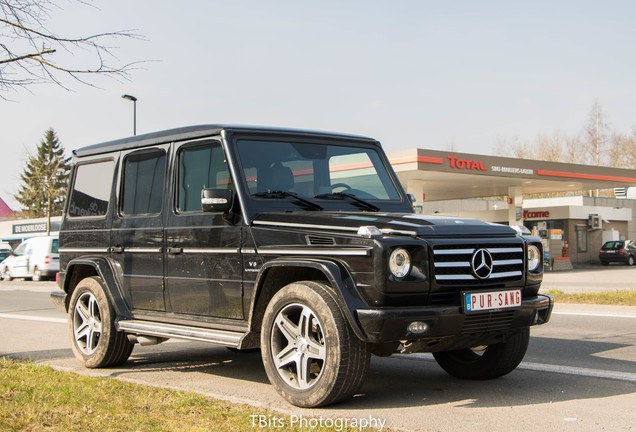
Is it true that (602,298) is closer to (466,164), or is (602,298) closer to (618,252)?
(466,164)

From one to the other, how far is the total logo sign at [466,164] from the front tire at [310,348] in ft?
74.6

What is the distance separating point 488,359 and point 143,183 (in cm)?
357

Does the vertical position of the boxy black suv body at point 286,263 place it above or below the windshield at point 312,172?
below

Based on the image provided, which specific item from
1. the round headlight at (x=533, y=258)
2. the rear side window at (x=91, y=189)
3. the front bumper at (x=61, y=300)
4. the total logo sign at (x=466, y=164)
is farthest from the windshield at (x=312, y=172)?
→ the total logo sign at (x=466, y=164)

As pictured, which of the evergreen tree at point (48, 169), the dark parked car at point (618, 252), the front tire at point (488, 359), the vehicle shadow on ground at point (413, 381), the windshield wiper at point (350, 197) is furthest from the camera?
the evergreen tree at point (48, 169)

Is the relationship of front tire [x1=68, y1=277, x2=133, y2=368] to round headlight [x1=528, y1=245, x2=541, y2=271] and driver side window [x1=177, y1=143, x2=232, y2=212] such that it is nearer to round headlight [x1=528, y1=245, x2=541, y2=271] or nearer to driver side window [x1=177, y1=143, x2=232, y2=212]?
driver side window [x1=177, y1=143, x2=232, y2=212]

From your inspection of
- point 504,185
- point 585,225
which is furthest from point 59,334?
point 585,225

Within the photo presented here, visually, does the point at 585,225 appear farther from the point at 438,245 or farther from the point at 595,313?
the point at 438,245

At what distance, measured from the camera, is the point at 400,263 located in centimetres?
460

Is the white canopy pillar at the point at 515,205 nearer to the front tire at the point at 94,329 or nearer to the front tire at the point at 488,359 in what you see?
the front tire at the point at 488,359

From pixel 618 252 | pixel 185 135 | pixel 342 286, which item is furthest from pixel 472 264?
pixel 618 252

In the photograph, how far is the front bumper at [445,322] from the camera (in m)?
4.44

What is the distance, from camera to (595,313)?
11.8m

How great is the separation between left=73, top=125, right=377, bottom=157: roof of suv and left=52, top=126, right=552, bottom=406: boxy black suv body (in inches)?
0.7
